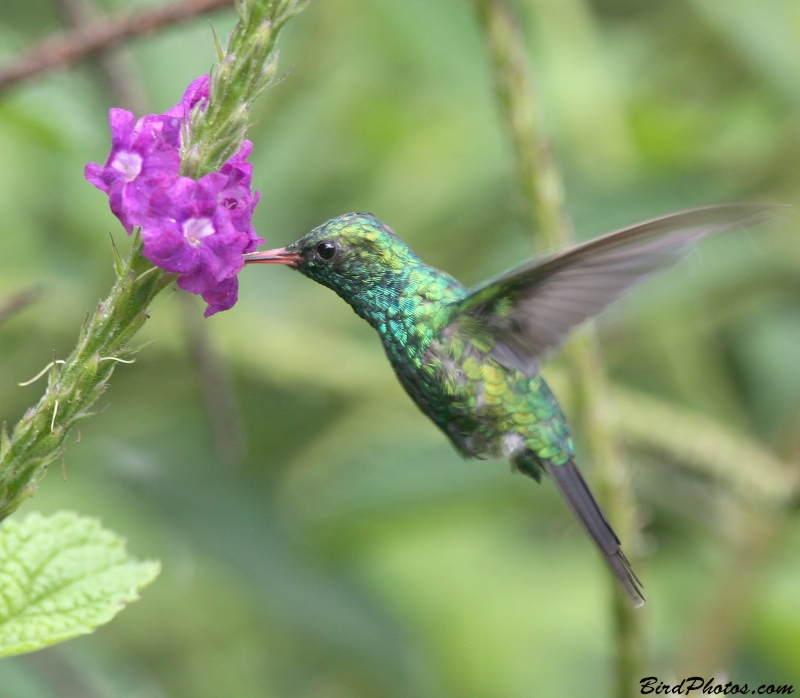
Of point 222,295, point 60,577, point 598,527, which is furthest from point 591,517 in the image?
point 60,577

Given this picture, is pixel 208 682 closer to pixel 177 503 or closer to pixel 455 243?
pixel 177 503

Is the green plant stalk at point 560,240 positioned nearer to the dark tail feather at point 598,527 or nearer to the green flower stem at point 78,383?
the dark tail feather at point 598,527

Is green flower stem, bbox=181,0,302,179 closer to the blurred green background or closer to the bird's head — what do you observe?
the bird's head

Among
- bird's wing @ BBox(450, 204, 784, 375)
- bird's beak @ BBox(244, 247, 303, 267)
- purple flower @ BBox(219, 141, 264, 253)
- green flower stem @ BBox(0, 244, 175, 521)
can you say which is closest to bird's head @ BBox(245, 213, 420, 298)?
bird's beak @ BBox(244, 247, 303, 267)

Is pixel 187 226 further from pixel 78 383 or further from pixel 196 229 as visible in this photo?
pixel 78 383

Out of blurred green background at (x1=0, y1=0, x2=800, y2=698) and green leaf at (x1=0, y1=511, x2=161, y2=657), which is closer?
green leaf at (x1=0, y1=511, x2=161, y2=657)

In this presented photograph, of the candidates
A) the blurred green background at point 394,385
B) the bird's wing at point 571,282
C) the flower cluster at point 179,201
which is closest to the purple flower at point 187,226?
the flower cluster at point 179,201
